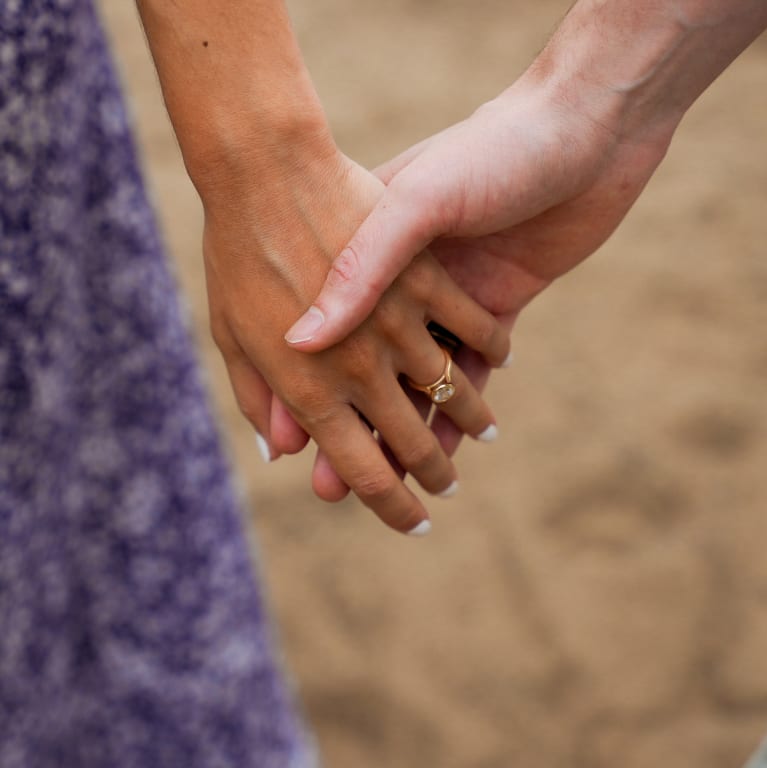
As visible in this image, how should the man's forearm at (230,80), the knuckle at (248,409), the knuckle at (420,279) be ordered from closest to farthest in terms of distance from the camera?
the man's forearm at (230,80)
the knuckle at (420,279)
the knuckle at (248,409)

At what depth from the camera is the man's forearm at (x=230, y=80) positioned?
87 centimetres

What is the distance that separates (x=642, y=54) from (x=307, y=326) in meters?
0.38

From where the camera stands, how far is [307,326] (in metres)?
0.93

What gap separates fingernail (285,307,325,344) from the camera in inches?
36.4

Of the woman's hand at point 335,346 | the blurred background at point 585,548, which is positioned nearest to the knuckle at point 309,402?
the woman's hand at point 335,346

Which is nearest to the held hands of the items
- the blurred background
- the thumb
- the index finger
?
the thumb

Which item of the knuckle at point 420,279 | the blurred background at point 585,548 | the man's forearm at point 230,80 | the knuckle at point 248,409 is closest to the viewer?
the man's forearm at point 230,80

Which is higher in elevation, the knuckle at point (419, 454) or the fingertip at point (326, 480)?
the knuckle at point (419, 454)

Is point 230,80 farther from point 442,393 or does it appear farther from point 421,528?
point 421,528

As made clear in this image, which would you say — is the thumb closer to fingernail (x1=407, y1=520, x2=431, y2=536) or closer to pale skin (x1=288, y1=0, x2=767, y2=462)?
pale skin (x1=288, y1=0, x2=767, y2=462)

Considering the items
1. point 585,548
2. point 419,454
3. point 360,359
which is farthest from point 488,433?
Result: point 585,548

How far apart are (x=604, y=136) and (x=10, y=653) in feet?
2.59

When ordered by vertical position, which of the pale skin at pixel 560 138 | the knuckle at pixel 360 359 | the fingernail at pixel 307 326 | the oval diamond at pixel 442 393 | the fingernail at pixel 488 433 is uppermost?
the pale skin at pixel 560 138

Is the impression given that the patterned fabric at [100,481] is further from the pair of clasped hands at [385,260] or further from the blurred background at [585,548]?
the blurred background at [585,548]
